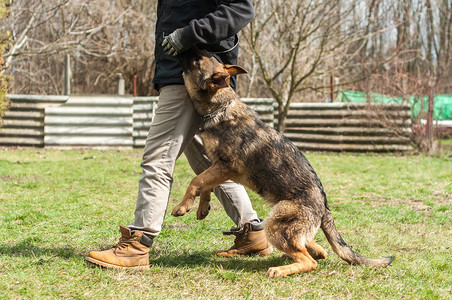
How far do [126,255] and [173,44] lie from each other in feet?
5.21

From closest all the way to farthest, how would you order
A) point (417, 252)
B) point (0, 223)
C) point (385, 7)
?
point (417, 252) → point (0, 223) → point (385, 7)

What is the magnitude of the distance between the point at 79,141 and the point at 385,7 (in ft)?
28.7

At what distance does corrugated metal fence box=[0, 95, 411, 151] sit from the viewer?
12.6 metres

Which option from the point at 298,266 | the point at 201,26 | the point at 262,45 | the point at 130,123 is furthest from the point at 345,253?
the point at 262,45

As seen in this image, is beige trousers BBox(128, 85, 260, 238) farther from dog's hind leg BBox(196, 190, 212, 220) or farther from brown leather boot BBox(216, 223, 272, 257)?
brown leather boot BBox(216, 223, 272, 257)

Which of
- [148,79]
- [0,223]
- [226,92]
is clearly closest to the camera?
[226,92]

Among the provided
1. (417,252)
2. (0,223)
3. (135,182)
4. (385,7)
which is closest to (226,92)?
(417,252)

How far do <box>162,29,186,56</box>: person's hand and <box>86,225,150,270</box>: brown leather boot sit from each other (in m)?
1.37

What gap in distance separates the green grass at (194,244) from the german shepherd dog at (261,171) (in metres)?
0.24

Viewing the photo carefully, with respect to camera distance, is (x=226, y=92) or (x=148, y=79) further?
(x=148, y=79)

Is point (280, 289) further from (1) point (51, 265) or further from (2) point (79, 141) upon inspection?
(2) point (79, 141)

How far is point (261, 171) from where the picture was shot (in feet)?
11.8

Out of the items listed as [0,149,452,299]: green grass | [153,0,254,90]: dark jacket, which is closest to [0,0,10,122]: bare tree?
[0,149,452,299]: green grass

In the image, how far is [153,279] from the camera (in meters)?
3.34
